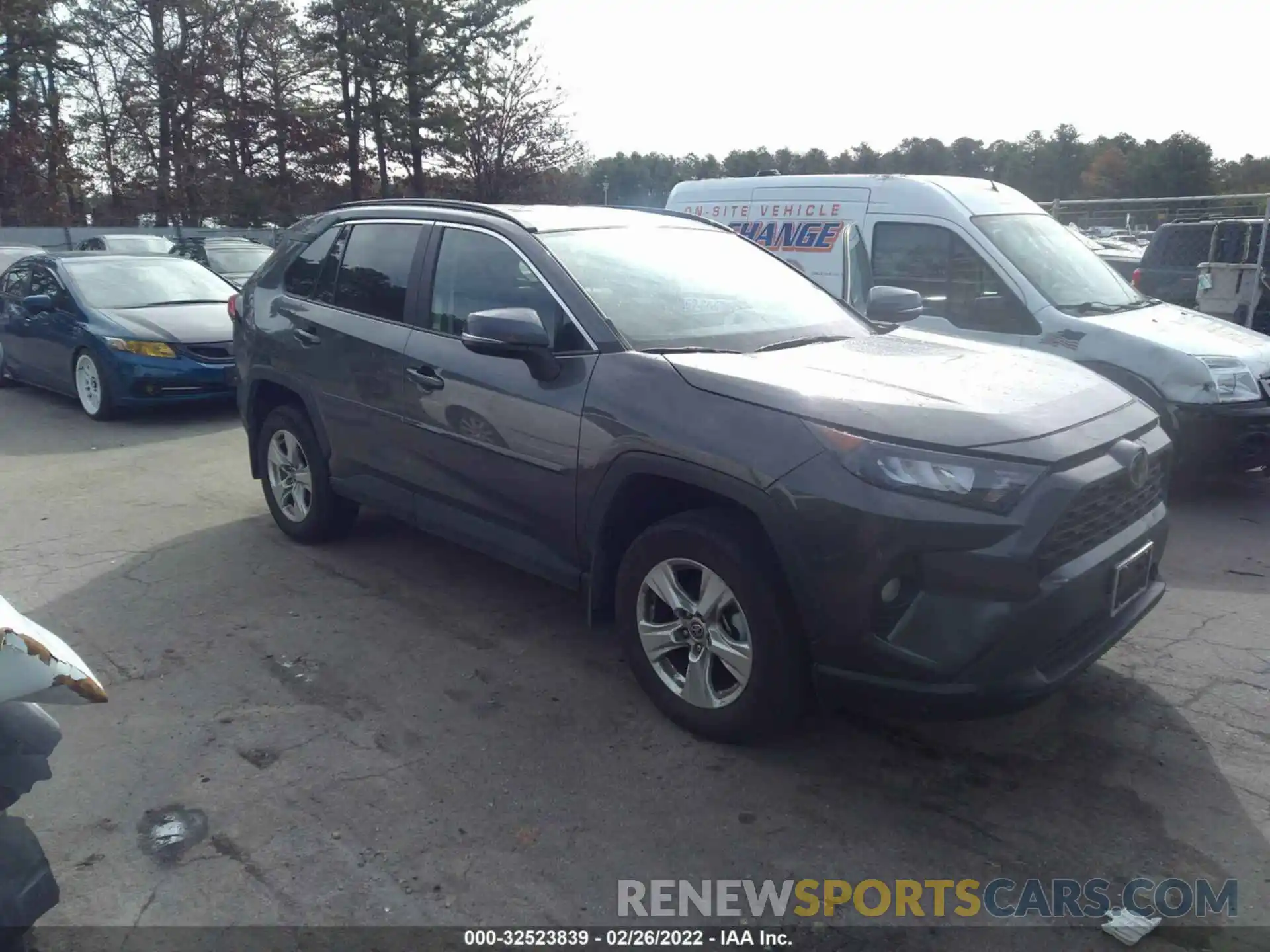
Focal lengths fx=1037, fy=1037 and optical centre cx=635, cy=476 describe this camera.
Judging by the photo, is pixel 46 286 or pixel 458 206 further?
pixel 46 286

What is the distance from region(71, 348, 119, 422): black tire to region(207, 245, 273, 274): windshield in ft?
23.0

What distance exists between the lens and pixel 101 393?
960cm

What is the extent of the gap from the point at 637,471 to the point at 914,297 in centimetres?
226

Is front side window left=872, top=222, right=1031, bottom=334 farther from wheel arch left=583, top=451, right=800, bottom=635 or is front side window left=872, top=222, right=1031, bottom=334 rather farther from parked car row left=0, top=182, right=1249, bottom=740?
wheel arch left=583, top=451, right=800, bottom=635

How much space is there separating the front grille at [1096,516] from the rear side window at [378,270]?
3088 millimetres

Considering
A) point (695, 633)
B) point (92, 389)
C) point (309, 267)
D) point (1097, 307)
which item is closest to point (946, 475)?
point (695, 633)

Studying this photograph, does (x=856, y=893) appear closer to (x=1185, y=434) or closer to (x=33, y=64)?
(x=1185, y=434)

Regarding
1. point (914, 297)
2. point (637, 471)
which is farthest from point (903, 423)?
point (914, 297)

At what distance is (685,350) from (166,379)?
713 cm

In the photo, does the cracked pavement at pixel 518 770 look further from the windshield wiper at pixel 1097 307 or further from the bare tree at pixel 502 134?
the bare tree at pixel 502 134

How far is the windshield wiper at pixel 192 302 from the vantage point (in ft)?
33.6

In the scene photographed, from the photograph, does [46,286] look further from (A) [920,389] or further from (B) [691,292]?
(A) [920,389]

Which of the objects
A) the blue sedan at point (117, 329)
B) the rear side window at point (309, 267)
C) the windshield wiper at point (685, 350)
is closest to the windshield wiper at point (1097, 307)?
the windshield wiper at point (685, 350)

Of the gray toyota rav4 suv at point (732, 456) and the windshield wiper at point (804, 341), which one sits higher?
the windshield wiper at point (804, 341)
